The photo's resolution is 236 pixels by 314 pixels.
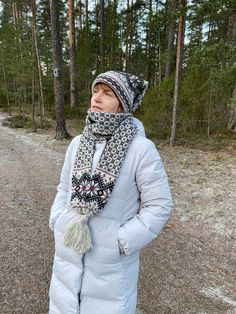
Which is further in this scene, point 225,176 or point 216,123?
point 216,123

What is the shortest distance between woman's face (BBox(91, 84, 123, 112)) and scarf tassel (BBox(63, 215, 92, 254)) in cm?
63

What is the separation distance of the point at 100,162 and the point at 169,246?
252 cm

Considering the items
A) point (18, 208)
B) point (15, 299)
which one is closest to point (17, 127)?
point (18, 208)

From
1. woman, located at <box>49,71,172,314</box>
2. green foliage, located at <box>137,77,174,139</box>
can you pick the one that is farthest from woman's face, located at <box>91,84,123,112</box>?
green foliage, located at <box>137,77,174,139</box>

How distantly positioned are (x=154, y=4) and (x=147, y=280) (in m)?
18.3

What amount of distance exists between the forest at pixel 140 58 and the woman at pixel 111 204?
6404 millimetres

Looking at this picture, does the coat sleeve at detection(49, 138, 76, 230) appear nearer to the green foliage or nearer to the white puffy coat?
the white puffy coat

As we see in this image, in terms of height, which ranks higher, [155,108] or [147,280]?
[155,108]

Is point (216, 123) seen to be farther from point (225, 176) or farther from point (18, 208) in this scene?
point (18, 208)

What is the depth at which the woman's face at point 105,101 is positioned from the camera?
5.33 feet

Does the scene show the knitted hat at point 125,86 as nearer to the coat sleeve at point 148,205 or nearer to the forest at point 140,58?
the coat sleeve at point 148,205

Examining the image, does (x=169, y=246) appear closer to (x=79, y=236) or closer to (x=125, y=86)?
(x=79, y=236)

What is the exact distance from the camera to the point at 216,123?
12.0 m

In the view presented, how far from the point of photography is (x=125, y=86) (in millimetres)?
1604
